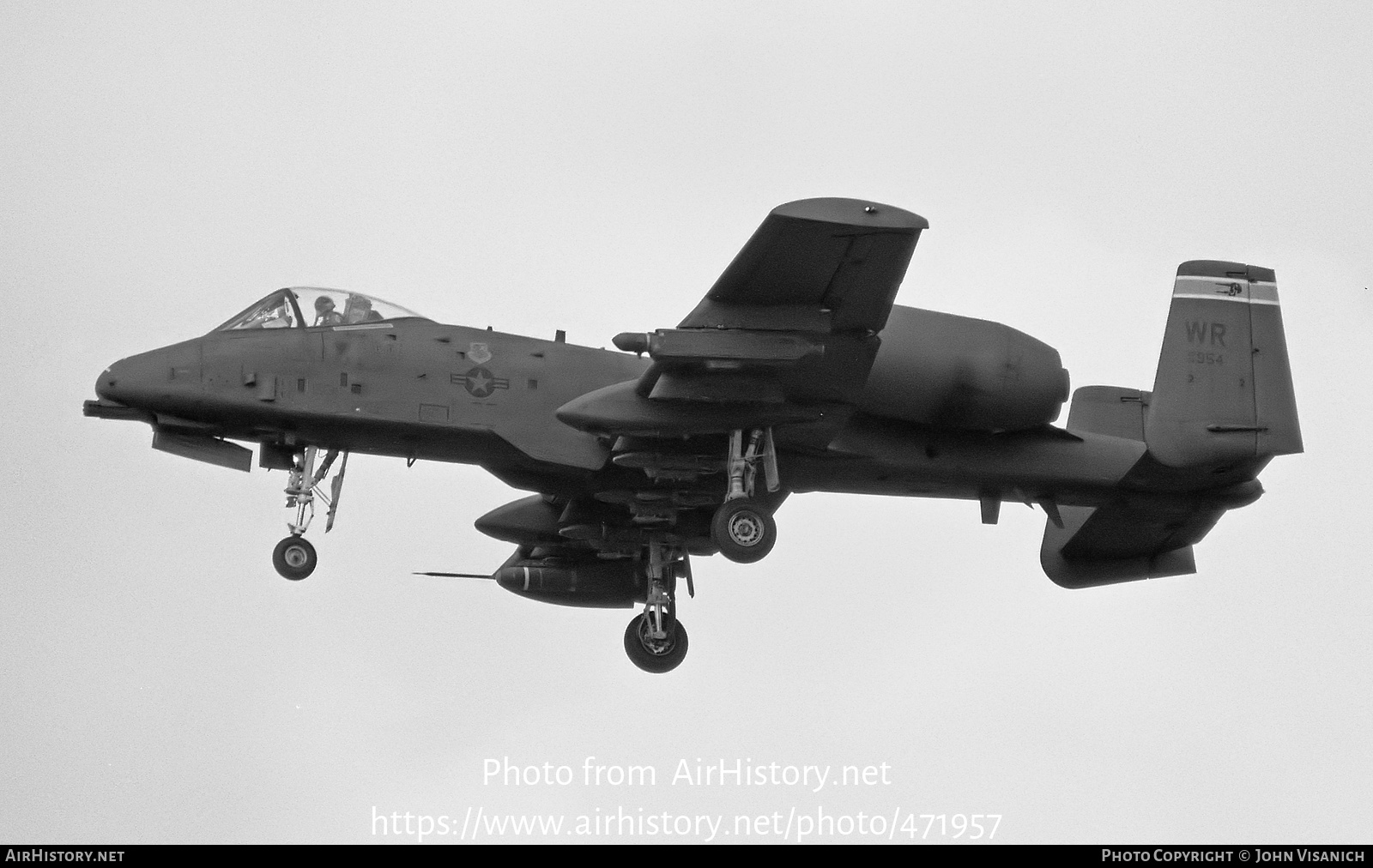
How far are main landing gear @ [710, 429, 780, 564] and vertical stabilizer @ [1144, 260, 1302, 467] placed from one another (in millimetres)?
5236

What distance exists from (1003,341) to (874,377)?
1.69 m

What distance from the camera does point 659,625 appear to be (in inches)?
1233

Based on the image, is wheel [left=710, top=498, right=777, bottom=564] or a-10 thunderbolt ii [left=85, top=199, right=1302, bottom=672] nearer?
A: a-10 thunderbolt ii [left=85, top=199, right=1302, bottom=672]

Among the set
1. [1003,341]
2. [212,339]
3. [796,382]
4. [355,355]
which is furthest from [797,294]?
[212,339]

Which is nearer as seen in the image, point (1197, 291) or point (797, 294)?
point (797, 294)

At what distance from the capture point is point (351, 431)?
27.9m

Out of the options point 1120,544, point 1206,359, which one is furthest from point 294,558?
point 1206,359

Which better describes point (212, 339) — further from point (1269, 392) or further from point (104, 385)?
point (1269, 392)

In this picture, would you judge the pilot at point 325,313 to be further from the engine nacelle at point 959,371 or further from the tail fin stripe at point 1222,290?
the tail fin stripe at point 1222,290

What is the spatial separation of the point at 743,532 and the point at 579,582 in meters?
5.14

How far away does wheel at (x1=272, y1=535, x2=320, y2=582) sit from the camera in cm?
2789

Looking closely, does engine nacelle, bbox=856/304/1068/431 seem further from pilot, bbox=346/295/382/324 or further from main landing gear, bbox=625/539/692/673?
pilot, bbox=346/295/382/324

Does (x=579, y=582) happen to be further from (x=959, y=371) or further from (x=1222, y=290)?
(x=1222, y=290)

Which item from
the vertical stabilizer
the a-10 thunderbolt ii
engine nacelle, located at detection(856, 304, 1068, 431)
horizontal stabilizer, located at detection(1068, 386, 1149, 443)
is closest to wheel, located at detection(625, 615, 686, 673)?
the a-10 thunderbolt ii
